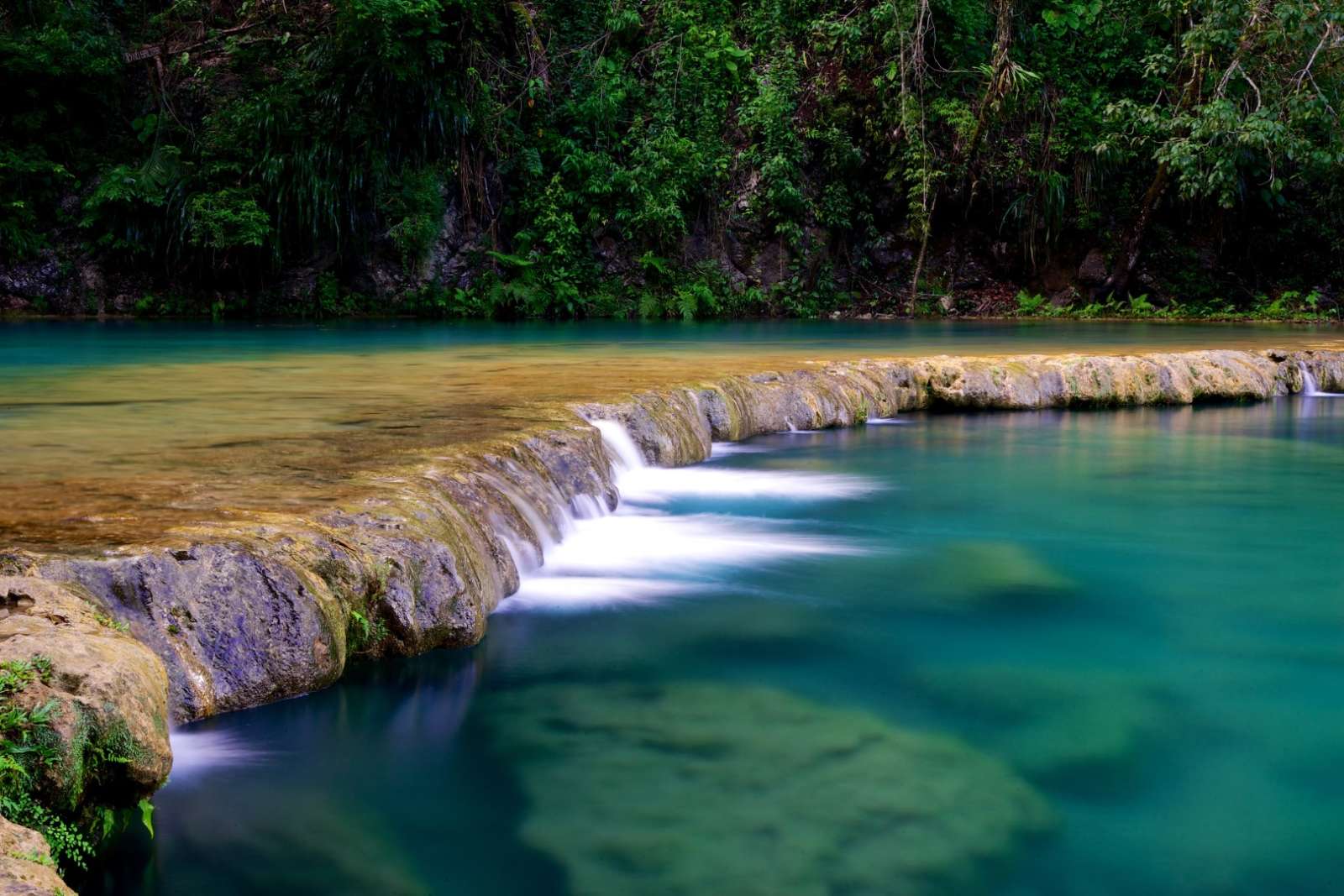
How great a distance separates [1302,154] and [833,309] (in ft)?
22.8

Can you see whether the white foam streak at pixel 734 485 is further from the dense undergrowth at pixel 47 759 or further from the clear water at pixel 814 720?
the dense undergrowth at pixel 47 759

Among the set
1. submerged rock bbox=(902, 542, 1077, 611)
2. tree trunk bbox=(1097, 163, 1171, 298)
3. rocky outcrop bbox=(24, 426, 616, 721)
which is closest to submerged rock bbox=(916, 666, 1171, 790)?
submerged rock bbox=(902, 542, 1077, 611)

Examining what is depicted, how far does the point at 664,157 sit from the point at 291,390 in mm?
12481

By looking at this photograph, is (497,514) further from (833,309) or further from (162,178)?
(833,309)

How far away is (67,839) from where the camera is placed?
2.16m

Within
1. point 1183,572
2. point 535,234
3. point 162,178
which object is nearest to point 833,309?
point 535,234

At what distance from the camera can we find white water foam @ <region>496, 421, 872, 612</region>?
433 centimetres

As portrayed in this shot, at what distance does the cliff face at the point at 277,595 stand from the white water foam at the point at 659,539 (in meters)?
0.11

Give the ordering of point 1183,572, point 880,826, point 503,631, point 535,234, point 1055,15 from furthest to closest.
→ 1. point 1055,15
2. point 535,234
3. point 1183,572
4. point 503,631
5. point 880,826

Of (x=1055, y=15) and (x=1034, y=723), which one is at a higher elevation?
(x=1055, y=15)

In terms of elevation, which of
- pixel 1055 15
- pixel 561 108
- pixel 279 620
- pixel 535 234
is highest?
pixel 1055 15

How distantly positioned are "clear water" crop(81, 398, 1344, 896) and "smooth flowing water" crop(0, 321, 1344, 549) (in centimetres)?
75

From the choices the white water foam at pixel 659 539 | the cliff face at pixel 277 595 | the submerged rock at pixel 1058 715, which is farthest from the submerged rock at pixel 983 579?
the cliff face at pixel 277 595

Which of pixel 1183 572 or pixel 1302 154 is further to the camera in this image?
pixel 1302 154
